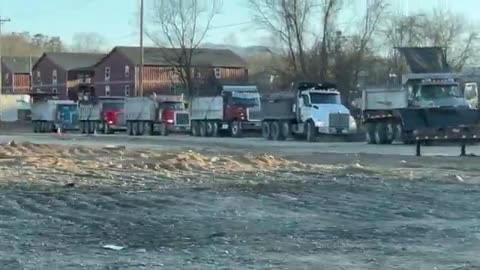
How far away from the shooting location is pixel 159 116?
68.7 m

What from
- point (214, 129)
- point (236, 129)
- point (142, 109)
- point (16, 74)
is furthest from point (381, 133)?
point (16, 74)

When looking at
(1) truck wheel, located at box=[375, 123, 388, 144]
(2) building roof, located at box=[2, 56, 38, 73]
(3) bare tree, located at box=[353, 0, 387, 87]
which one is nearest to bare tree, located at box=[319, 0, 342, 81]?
(3) bare tree, located at box=[353, 0, 387, 87]

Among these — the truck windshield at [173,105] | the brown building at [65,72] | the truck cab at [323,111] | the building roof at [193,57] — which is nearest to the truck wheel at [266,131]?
the truck cab at [323,111]

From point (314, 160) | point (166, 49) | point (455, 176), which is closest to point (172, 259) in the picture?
point (455, 176)

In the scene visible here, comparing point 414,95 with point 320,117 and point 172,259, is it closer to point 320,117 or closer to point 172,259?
point 320,117

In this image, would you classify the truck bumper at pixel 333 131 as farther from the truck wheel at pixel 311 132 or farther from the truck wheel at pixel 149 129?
the truck wheel at pixel 149 129

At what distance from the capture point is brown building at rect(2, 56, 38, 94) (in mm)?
152250

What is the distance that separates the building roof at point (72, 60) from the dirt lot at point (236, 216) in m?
108

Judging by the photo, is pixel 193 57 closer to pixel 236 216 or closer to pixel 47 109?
pixel 47 109

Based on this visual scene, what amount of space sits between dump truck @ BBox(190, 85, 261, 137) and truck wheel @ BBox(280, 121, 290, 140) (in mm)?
5016

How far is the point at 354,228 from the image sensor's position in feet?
45.7

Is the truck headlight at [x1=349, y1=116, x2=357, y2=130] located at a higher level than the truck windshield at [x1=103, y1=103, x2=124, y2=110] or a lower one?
lower

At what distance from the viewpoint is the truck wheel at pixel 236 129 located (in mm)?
62000

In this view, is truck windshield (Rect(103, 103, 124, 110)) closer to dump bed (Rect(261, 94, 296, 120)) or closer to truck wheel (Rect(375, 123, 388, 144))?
dump bed (Rect(261, 94, 296, 120))
